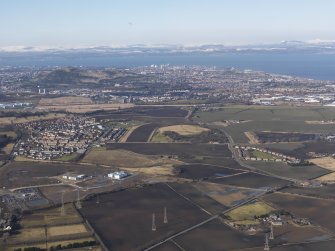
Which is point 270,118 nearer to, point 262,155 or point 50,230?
point 262,155

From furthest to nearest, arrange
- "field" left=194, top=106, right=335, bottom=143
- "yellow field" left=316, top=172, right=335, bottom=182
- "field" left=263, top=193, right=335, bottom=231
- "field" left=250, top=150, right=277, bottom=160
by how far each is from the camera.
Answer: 1. "field" left=194, top=106, right=335, bottom=143
2. "field" left=250, top=150, right=277, bottom=160
3. "yellow field" left=316, top=172, right=335, bottom=182
4. "field" left=263, top=193, right=335, bottom=231

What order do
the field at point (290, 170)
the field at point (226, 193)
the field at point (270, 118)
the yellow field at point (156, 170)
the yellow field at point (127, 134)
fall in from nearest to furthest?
the field at point (226, 193), the field at point (290, 170), the yellow field at point (156, 170), the yellow field at point (127, 134), the field at point (270, 118)

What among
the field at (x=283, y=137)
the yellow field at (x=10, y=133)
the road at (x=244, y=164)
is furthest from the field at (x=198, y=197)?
the yellow field at (x=10, y=133)

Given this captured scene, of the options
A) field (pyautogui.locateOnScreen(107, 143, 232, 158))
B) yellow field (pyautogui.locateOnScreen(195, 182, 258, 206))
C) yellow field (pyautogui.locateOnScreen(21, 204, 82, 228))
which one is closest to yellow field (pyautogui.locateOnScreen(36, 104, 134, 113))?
field (pyautogui.locateOnScreen(107, 143, 232, 158))

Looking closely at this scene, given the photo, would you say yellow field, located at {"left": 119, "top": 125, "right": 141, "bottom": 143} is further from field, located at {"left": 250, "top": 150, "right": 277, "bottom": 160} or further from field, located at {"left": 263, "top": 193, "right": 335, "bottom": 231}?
field, located at {"left": 263, "top": 193, "right": 335, "bottom": 231}

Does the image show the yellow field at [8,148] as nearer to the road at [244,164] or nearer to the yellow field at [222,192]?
the road at [244,164]
